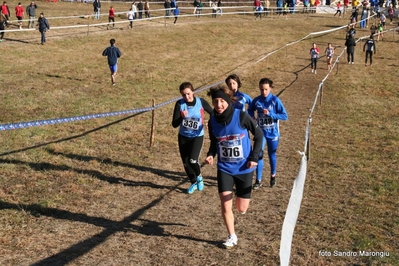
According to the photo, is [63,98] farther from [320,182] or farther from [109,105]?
[320,182]

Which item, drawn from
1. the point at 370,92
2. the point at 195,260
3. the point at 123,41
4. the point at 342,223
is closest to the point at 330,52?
the point at 370,92

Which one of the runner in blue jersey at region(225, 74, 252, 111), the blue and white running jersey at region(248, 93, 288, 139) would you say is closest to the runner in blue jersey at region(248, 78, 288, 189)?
the blue and white running jersey at region(248, 93, 288, 139)

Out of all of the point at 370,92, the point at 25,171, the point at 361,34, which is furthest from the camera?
the point at 361,34

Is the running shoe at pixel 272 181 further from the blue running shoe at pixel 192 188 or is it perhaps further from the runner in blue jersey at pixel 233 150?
the runner in blue jersey at pixel 233 150

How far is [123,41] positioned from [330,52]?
1332 centimetres

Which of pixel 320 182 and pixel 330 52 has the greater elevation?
pixel 330 52

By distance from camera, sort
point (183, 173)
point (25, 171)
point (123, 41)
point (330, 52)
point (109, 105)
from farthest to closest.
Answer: point (123, 41) < point (330, 52) < point (109, 105) < point (183, 173) < point (25, 171)

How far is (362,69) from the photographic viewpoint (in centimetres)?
2955

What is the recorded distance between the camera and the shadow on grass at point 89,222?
6743 mm

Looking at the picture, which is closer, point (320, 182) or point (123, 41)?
point (320, 182)

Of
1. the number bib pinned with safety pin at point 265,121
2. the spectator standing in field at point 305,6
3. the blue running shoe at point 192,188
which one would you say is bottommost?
the blue running shoe at point 192,188

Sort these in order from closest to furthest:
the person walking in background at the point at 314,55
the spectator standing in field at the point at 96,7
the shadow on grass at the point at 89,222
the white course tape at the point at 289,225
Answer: the white course tape at the point at 289,225, the shadow on grass at the point at 89,222, the person walking in background at the point at 314,55, the spectator standing in field at the point at 96,7

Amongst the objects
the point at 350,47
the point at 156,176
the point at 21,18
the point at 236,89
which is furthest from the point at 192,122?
the point at 21,18

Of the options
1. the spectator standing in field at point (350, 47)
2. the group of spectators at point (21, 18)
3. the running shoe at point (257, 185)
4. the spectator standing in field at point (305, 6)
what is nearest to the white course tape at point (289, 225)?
the running shoe at point (257, 185)
